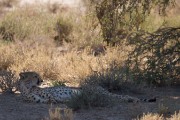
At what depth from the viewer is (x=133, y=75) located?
32.8 feet

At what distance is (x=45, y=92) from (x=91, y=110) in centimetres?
101

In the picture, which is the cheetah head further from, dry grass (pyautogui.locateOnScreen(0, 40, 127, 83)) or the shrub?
dry grass (pyautogui.locateOnScreen(0, 40, 127, 83))

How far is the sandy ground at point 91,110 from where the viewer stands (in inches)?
308

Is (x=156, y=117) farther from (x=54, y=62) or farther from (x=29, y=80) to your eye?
(x=54, y=62)

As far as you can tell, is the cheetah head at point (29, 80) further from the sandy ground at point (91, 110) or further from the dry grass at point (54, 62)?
the dry grass at point (54, 62)

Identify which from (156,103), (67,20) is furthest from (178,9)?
(156,103)

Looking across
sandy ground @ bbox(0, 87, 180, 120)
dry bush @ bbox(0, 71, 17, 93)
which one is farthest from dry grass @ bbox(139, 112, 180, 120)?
dry bush @ bbox(0, 71, 17, 93)

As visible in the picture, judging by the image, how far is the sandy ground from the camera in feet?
25.6

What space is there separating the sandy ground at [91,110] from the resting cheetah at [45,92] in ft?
0.53

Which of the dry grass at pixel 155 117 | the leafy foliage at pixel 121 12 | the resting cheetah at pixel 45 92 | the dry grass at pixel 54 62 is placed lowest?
the dry grass at pixel 155 117

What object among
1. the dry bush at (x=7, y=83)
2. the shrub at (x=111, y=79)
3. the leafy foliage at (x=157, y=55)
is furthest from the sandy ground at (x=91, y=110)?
the shrub at (x=111, y=79)

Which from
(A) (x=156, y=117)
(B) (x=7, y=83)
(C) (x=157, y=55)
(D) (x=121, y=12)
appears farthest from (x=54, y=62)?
(A) (x=156, y=117)

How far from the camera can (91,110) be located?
826 centimetres

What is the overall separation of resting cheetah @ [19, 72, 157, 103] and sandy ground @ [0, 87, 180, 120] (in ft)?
0.53
